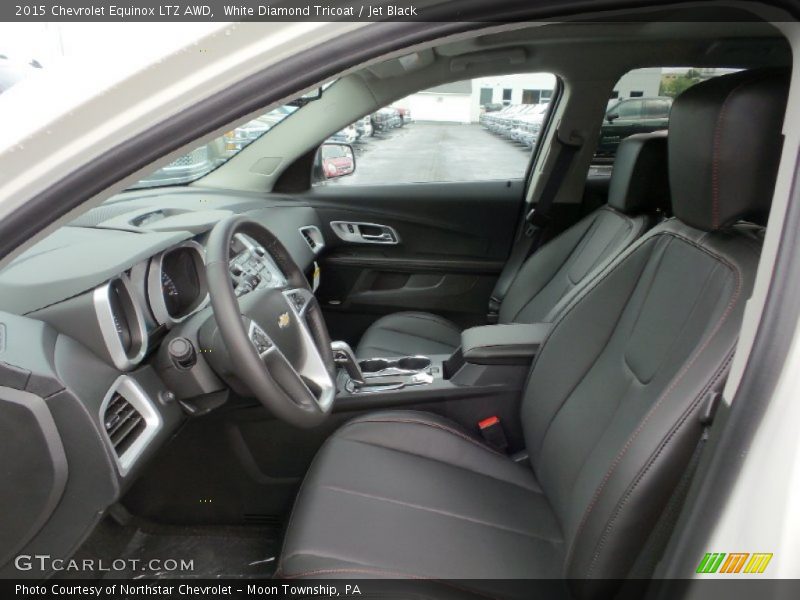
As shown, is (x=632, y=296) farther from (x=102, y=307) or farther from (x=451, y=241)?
(x=451, y=241)

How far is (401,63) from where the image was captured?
6.97ft

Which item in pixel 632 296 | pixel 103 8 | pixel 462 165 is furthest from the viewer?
pixel 462 165

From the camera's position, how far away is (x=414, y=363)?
5.93 ft

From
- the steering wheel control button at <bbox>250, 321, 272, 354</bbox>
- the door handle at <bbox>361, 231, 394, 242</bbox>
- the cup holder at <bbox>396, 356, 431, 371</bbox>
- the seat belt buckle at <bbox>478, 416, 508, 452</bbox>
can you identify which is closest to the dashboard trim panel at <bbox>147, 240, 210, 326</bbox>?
the steering wheel control button at <bbox>250, 321, 272, 354</bbox>

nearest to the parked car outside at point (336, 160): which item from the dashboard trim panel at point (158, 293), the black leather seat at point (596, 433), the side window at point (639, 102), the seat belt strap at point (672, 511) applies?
the side window at point (639, 102)

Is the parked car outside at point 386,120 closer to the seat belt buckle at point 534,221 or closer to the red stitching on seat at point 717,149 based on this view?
the seat belt buckle at point 534,221

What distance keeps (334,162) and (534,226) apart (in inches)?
40.2

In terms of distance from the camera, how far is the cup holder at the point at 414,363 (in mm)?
1794

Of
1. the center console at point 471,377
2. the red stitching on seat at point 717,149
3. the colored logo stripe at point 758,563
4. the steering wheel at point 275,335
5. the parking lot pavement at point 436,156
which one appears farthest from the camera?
the parking lot pavement at point 436,156

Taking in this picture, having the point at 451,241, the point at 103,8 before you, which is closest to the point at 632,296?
the point at 103,8

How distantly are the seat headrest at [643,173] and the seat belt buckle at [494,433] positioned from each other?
2.76 feet

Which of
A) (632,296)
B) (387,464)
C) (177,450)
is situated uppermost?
(632,296)

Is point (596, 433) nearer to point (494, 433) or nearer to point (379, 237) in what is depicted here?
point (494, 433)

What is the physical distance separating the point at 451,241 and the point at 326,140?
0.76m
